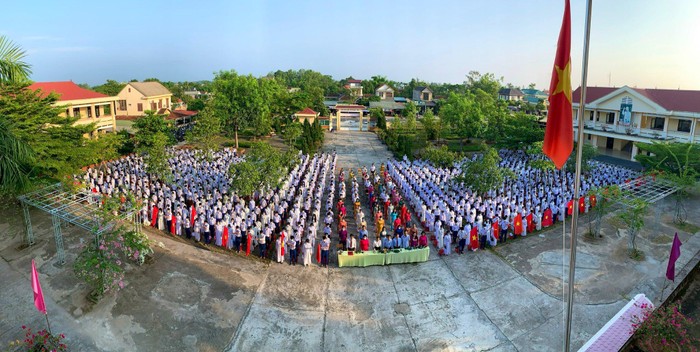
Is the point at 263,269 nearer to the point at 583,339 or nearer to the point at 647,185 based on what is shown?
the point at 583,339

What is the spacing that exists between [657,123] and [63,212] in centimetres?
3073

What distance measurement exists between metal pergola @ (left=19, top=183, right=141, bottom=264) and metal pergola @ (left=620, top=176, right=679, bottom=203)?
15490 millimetres

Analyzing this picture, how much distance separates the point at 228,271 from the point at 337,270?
9.50ft

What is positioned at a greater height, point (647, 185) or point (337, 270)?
point (647, 185)

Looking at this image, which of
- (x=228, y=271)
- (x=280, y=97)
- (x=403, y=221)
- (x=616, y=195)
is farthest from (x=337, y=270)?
(x=280, y=97)

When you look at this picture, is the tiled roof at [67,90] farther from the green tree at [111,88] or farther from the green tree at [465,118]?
the green tree at [465,118]

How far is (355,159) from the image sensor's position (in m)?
27.4

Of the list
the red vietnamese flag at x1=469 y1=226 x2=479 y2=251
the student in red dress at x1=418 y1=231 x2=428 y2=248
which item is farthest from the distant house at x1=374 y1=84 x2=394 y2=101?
the student in red dress at x1=418 y1=231 x2=428 y2=248

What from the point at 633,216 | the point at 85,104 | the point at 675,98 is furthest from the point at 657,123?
the point at 85,104

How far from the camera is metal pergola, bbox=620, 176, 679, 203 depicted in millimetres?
14500

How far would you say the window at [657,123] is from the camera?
85.5 feet

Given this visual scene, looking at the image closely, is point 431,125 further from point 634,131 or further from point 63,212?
point 63,212

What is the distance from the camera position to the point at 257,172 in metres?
14.9

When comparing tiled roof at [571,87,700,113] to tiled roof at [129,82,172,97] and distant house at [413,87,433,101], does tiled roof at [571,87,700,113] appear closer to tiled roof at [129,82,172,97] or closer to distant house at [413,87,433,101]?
tiled roof at [129,82,172,97]
